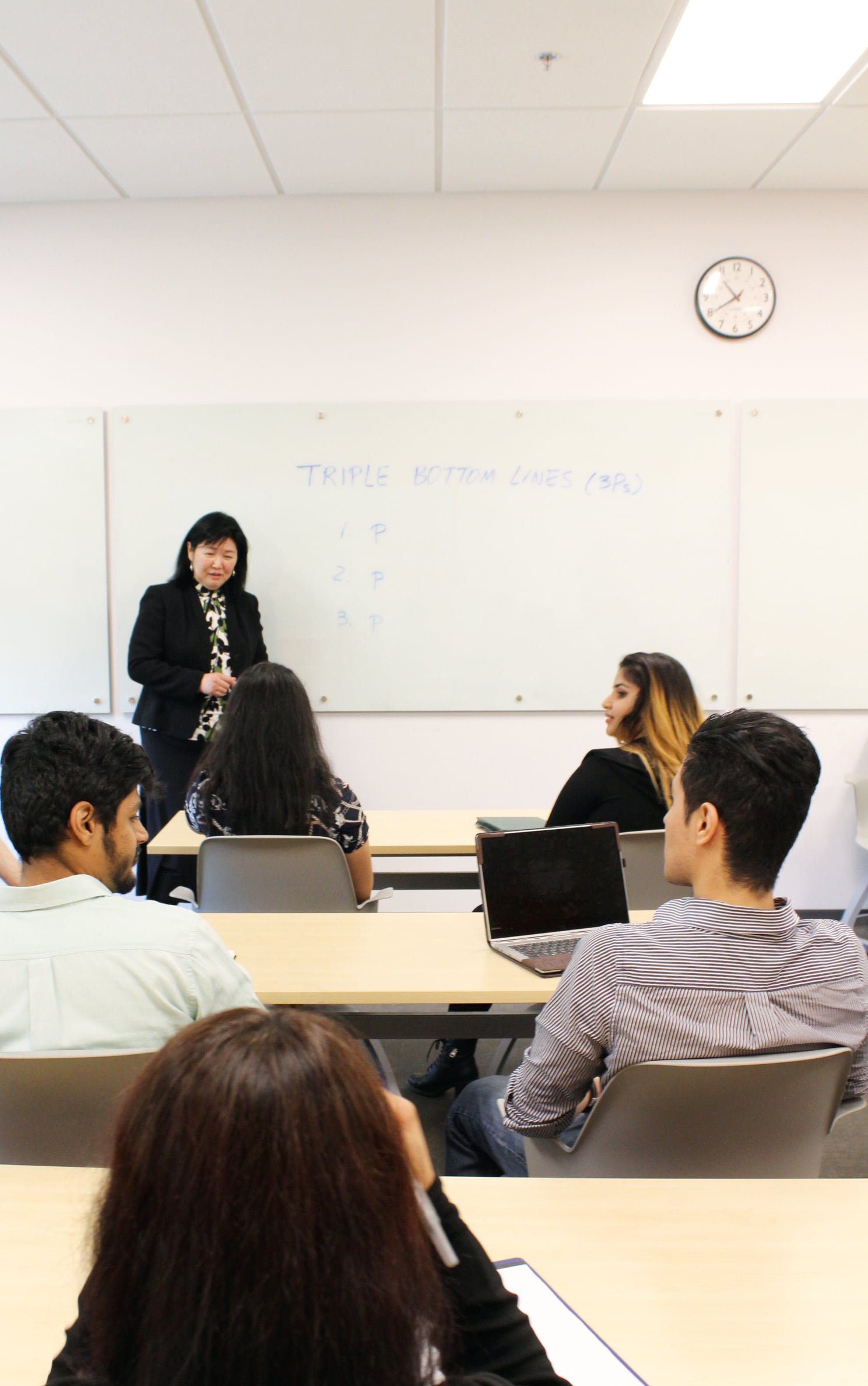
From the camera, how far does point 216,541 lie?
3740 millimetres

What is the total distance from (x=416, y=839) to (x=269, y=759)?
0.65 m

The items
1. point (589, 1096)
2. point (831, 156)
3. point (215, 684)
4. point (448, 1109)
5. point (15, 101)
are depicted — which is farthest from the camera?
point (215, 684)

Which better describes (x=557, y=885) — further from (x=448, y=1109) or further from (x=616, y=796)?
(x=448, y=1109)

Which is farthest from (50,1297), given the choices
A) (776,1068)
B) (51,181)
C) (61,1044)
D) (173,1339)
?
(51,181)

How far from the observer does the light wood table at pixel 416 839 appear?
9.01 feet

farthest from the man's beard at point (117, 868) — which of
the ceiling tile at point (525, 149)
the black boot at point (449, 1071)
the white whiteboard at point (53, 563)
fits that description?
the ceiling tile at point (525, 149)

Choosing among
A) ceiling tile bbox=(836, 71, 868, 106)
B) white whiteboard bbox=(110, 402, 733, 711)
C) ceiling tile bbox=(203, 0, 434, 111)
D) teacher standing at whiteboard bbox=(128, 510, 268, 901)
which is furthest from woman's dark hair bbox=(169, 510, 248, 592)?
ceiling tile bbox=(836, 71, 868, 106)

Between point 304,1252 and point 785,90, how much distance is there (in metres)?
3.62

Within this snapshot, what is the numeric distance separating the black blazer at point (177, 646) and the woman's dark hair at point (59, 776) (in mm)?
2271

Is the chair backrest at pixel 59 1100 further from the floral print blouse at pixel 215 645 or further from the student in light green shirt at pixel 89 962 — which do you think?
the floral print blouse at pixel 215 645

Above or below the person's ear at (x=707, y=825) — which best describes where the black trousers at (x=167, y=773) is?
below

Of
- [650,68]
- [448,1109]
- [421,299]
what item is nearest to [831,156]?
[650,68]

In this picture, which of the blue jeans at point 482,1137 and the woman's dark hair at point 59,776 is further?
the blue jeans at point 482,1137

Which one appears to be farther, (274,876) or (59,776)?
(274,876)
